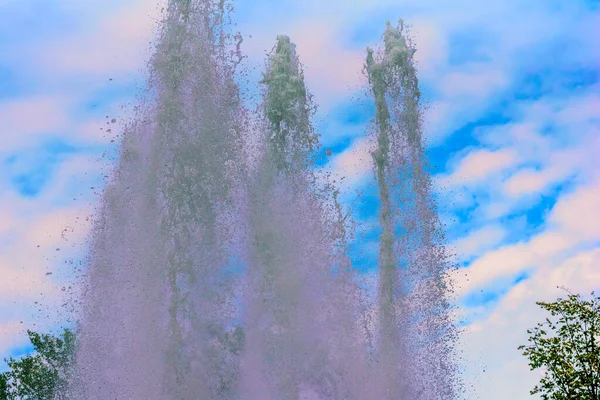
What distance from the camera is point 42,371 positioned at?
164 ft

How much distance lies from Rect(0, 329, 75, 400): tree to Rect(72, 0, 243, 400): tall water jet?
20.7 meters

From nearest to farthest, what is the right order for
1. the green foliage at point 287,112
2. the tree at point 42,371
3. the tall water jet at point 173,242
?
the tall water jet at point 173,242 < the green foliage at point 287,112 < the tree at point 42,371

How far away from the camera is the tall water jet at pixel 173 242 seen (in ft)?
86.6

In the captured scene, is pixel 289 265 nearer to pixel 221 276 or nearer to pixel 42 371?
pixel 221 276

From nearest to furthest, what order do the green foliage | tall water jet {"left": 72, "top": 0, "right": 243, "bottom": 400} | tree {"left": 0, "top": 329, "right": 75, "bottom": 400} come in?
tall water jet {"left": 72, "top": 0, "right": 243, "bottom": 400} < the green foliage < tree {"left": 0, "top": 329, "right": 75, "bottom": 400}

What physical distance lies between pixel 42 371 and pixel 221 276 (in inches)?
1094

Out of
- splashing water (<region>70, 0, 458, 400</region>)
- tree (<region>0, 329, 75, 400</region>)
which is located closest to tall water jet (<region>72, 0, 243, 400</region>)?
splashing water (<region>70, 0, 458, 400</region>)

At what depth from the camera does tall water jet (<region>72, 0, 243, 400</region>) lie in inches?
1040

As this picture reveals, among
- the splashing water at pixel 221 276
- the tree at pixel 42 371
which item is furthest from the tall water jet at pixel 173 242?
the tree at pixel 42 371

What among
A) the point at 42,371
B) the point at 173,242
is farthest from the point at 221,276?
the point at 42,371

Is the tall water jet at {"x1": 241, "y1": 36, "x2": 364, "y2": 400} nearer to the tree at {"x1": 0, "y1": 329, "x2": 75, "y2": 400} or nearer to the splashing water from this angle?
the splashing water

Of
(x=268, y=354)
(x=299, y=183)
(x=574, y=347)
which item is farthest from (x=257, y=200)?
(x=574, y=347)

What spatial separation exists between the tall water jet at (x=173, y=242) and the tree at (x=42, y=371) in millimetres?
20743

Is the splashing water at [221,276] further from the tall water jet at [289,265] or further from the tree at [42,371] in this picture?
the tree at [42,371]
